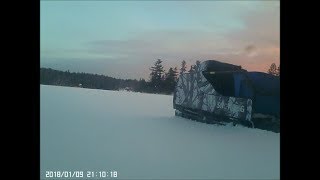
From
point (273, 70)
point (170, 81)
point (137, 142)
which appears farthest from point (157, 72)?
point (273, 70)

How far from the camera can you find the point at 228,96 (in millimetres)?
1930

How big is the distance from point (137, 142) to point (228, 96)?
1.69 feet

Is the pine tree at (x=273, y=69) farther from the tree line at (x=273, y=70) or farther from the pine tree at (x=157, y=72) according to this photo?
the pine tree at (x=157, y=72)

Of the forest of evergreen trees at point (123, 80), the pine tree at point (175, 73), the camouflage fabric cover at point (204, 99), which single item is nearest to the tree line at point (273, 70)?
the forest of evergreen trees at point (123, 80)

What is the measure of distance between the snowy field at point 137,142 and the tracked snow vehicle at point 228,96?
6cm

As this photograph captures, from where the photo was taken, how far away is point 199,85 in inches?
76.3

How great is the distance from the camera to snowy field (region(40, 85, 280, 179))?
180cm

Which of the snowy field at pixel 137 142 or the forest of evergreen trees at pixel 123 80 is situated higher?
the forest of evergreen trees at pixel 123 80

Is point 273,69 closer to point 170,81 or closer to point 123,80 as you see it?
point 170,81

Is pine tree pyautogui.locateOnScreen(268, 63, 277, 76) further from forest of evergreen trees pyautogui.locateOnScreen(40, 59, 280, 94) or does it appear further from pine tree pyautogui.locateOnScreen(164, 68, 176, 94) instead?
pine tree pyautogui.locateOnScreen(164, 68, 176, 94)

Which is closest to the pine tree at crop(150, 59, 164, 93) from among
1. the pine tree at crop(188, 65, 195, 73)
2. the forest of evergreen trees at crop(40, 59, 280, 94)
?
the forest of evergreen trees at crop(40, 59, 280, 94)

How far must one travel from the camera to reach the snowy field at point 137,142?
180cm
